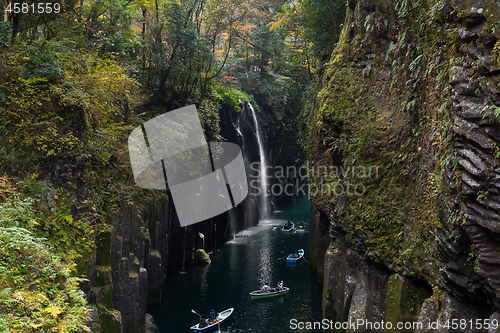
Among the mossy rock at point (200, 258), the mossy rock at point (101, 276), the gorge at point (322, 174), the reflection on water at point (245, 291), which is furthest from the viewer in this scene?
the mossy rock at point (200, 258)

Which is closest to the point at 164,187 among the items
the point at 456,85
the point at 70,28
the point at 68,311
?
the point at 70,28

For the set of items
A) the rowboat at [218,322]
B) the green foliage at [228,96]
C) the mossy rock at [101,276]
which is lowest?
the rowboat at [218,322]

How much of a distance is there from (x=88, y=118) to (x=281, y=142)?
116ft

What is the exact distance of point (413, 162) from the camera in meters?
10.9

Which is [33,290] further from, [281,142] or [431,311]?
[281,142]

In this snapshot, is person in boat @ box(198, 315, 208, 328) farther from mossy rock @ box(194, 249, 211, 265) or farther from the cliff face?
mossy rock @ box(194, 249, 211, 265)

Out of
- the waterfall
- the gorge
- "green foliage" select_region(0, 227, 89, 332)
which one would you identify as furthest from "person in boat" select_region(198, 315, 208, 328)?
the waterfall

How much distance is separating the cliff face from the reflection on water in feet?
12.4

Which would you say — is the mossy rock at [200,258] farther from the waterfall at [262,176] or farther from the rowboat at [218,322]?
the waterfall at [262,176]

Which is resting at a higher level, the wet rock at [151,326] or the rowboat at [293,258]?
the wet rock at [151,326]

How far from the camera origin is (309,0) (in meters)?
23.5

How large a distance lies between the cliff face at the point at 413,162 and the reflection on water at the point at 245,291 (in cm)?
377

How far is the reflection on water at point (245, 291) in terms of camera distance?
57.4ft

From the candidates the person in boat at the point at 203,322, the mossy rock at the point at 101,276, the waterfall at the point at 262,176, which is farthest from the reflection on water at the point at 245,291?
the waterfall at the point at 262,176
